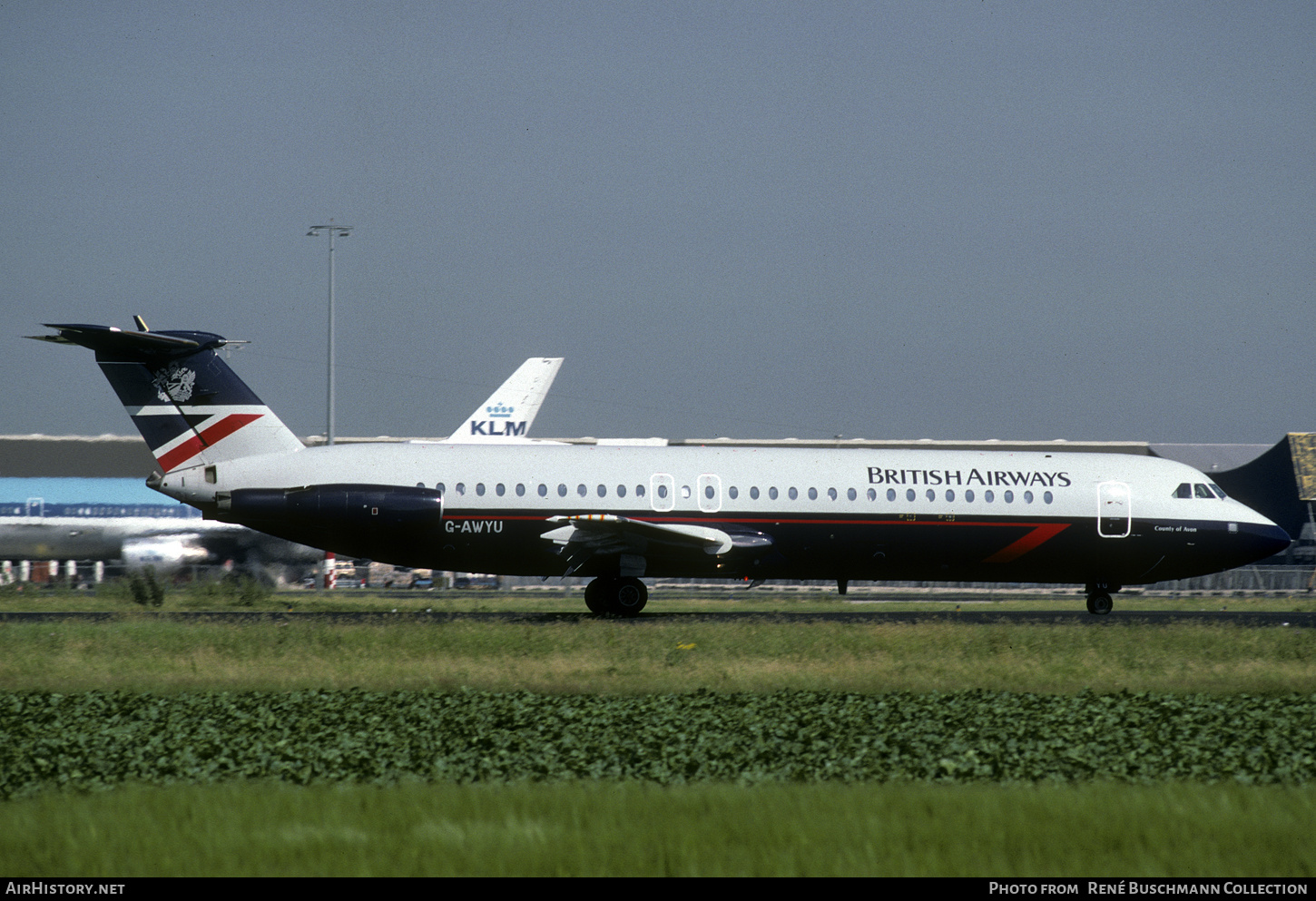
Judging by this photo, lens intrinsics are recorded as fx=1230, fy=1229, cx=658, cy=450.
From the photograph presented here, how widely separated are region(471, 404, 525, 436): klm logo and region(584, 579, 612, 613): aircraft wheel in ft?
51.7

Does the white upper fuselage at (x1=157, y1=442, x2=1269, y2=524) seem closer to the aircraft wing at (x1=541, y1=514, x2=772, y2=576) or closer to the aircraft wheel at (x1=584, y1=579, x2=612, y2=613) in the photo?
the aircraft wing at (x1=541, y1=514, x2=772, y2=576)

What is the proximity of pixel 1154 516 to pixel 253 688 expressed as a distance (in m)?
18.7

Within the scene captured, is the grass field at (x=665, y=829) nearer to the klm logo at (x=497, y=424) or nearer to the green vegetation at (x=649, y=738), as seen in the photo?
the green vegetation at (x=649, y=738)

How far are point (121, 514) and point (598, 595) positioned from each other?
70.8ft

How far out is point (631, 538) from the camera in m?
22.9

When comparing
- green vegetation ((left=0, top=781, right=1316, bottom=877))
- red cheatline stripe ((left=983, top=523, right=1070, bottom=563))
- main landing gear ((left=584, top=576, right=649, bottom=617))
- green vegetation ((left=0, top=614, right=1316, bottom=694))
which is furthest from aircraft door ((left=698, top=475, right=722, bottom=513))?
green vegetation ((left=0, top=781, right=1316, bottom=877))

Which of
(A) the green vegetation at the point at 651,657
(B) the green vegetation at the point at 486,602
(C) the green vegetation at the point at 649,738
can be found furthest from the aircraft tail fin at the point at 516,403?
(C) the green vegetation at the point at 649,738

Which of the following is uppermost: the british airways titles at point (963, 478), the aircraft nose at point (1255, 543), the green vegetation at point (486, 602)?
the british airways titles at point (963, 478)

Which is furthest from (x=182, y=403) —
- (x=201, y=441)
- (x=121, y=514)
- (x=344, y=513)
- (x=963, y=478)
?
(x=121, y=514)

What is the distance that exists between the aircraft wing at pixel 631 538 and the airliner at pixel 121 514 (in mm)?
15060

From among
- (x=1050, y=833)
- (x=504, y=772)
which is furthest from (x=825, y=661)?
(x=1050, y=833)

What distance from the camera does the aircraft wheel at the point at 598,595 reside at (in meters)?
24.1

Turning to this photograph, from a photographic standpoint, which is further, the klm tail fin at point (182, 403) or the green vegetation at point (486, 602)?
the green vegetation at point (486, 602)

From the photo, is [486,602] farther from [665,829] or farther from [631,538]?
[665,829]
